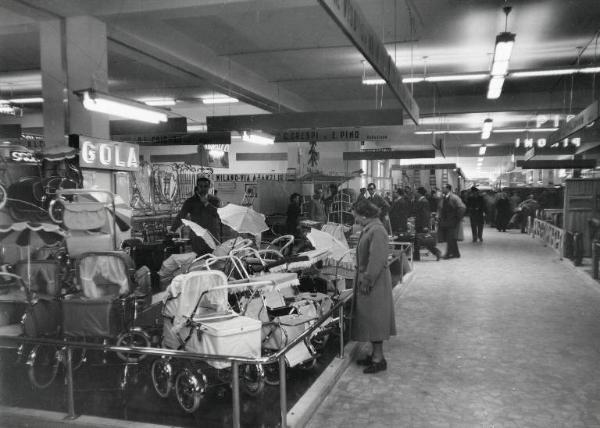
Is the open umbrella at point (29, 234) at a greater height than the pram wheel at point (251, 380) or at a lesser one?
greater

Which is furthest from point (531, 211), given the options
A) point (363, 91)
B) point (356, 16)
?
point (356, 16)

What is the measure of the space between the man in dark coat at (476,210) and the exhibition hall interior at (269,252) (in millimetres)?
1253

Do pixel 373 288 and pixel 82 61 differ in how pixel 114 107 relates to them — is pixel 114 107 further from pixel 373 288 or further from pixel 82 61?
pixel 373 288

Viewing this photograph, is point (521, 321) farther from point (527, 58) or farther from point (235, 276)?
point (527, 58)

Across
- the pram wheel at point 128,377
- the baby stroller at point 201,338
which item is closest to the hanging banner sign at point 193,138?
the pram wheel at point 128,377

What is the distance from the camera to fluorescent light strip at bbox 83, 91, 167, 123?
678cm

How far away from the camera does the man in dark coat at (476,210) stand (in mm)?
16234

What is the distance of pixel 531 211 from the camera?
21141mm

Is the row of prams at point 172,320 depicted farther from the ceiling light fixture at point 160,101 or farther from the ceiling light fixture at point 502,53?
the ceiling light fixture at point 160,101

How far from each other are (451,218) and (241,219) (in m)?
7.49

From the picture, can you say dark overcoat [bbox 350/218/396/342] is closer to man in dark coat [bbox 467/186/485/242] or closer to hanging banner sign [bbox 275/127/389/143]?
hanging banner sign [bbox 275/127/389/143]

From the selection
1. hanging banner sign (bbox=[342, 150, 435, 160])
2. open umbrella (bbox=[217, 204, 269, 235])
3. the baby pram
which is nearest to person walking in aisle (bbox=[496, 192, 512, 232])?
hanging banner sign (bbox=[342, 150, 435, 160])

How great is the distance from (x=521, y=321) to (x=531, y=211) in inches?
616

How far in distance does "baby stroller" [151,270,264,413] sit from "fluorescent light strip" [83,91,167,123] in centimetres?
343
